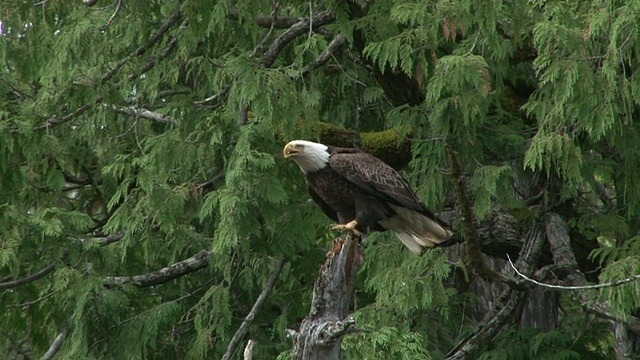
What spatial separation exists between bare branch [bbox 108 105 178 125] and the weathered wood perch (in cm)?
295

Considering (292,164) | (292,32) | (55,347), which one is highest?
(292,32)

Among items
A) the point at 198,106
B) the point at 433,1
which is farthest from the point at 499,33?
the point at 198,106

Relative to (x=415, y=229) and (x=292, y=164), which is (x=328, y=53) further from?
(x=415, y=229)

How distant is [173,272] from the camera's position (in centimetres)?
912

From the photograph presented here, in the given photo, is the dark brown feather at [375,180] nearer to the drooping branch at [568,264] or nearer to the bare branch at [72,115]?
the drooping branch at [568,264]

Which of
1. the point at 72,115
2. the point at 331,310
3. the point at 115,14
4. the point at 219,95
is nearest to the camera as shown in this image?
the point at 331,310

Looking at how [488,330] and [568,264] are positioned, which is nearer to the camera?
[568,264]

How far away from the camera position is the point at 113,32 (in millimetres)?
8750

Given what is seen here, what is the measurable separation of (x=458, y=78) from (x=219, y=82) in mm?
1864

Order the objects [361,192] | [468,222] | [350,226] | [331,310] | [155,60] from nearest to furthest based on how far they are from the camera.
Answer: [331,310]
[468,222]
[350,226]
[361,192]
[155,60]

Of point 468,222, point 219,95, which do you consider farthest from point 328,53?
point 468,222

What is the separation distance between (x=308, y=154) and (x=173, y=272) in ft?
6.78

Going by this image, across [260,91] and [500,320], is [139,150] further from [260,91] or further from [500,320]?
[500,320]

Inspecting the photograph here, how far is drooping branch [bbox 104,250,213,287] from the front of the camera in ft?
29.8
